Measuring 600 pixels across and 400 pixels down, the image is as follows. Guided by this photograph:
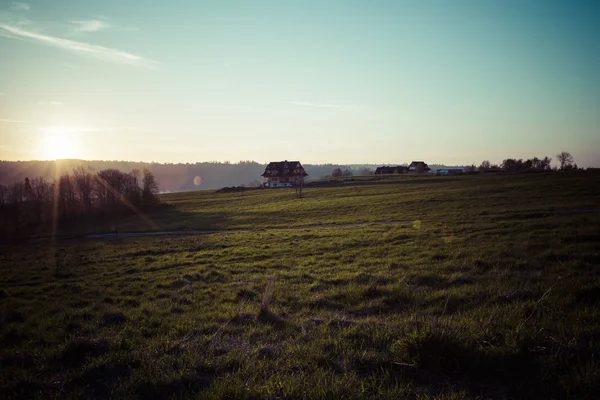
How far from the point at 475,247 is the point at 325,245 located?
1003 cm

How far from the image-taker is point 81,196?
83.1 m

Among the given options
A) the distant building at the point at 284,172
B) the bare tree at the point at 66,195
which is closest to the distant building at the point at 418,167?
the distant building at the point at 284,172

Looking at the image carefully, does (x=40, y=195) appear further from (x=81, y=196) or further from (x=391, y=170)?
(x=391, y=170)

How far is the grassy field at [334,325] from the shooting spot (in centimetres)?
448

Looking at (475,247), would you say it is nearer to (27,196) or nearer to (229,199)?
(229,199)

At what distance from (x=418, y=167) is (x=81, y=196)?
12898cm

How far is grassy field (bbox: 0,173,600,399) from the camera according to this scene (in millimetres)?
4477

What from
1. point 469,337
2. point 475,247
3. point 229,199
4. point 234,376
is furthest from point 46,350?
point 229,199

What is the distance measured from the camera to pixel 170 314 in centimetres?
1027

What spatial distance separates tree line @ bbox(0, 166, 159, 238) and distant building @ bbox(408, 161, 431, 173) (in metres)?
110

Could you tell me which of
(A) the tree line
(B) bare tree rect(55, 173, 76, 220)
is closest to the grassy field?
(A) the tree line

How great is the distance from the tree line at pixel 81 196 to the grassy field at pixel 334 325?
6762 cm

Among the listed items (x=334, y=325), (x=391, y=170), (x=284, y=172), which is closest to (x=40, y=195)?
(x=284, y=172)

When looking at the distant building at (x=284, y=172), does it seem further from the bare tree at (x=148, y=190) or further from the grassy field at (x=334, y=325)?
the grassy field at (x=334, y=325)
